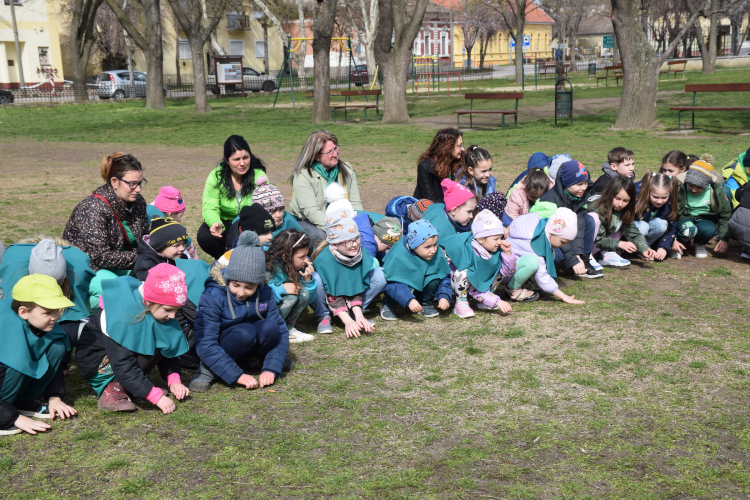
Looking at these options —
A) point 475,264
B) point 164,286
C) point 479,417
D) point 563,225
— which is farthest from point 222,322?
point 563,225

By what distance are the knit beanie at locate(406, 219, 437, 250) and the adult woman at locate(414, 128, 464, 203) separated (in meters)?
1.69

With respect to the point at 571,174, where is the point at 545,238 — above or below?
below

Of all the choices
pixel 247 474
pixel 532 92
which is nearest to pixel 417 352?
pixel 247 474

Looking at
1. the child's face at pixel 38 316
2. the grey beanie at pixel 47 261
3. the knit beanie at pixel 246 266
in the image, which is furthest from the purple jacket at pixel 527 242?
the child's face at pixel 38 316

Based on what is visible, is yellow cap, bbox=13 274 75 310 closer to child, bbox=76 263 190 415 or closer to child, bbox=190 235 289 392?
child, bbox=76 263 190 415

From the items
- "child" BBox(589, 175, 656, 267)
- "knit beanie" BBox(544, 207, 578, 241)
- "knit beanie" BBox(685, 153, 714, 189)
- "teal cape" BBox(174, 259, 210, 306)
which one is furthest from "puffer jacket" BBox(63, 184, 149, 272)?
"knit beanie" BBox(685, 153, 714, 189)

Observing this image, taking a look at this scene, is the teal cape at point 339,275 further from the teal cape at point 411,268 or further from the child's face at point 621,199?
the child's face at point 621,199

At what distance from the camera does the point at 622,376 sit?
171 inches

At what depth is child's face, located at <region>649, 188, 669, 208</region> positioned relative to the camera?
6.70 metres

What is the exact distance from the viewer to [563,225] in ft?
18.9

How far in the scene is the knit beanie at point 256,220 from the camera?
5367 mm

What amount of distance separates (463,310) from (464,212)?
93cm

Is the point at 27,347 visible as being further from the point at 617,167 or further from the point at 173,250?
the point at 617,167

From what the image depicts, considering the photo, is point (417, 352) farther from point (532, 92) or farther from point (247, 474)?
point (532, 92)
